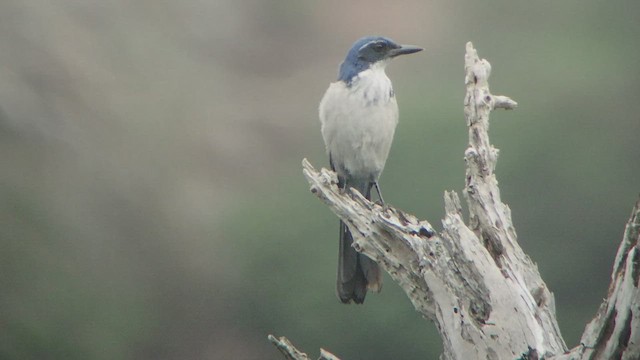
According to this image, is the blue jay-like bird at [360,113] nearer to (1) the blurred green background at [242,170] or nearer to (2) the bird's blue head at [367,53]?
(2) the bird's blue head at [367,53]

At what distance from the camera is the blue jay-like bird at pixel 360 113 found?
3.77 meters

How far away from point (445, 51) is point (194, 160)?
1301 millimetres

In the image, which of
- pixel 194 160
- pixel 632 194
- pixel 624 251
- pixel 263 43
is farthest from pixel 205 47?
pixel 624 251

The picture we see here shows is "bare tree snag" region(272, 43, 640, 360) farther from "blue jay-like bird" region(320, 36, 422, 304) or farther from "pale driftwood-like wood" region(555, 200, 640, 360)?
"blue jay-like bird" region(320, 36, 422, 304)

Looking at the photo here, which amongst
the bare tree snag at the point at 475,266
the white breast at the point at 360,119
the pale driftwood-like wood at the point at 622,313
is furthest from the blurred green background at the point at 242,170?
the pale driftwood-like wood at the point at 622,313

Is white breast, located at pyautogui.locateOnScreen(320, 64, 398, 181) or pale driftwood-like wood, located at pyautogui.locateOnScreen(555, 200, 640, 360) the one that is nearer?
pale driftwood-like wood, located at pyautogui.locateOnScreen(555, 200, 640, 360)

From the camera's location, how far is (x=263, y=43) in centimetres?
471

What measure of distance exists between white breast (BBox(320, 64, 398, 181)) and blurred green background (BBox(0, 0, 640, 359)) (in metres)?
0.52

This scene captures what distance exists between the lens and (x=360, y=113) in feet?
12.3

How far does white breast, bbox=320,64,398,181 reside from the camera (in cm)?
377

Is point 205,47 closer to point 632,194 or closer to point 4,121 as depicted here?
point 4,121

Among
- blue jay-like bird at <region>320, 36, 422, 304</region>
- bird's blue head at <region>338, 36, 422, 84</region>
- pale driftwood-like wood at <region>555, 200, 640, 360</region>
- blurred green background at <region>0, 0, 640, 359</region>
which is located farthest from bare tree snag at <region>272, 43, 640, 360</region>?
blurred green background at <region>0, 0, 640, 359</region>

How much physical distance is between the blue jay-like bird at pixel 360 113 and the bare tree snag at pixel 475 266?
698mm

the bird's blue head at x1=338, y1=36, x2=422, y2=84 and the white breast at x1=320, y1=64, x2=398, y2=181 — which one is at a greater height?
the bird's blue head at x1=338, y1=36, x2=422, y2=84
